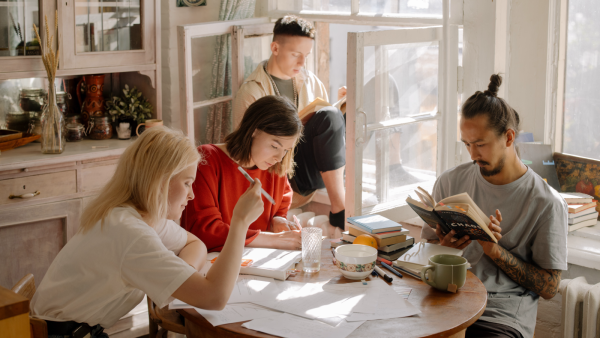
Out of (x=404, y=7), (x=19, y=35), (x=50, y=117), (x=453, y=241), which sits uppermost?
(x=404, y=7)

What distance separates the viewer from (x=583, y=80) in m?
2.65

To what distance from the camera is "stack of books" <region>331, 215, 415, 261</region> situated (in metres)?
1.86

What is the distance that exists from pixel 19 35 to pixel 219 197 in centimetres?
135

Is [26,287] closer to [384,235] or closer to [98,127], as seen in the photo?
[384,235]

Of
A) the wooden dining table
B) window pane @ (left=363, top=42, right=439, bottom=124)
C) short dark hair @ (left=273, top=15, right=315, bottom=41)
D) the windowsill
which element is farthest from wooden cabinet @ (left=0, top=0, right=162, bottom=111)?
the windowsill

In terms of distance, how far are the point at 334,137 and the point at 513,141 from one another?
1047 mm

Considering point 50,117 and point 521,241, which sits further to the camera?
point 50,117

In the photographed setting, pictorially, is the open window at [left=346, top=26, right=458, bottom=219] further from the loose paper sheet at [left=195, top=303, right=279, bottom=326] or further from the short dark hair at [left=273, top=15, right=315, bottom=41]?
the loose paper sheet at [left=195, top=303, right=279, bottom=326]

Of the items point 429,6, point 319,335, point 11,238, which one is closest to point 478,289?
point 319,335

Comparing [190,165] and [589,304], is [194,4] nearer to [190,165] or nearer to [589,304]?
[190,165]

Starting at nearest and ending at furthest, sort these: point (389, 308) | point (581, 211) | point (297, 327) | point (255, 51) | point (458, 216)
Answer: point (297, 327), point (389, 308), point (458, 216), point (581, 211), point (255, 51)

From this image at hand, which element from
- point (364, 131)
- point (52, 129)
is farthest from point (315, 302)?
point (52, 129)

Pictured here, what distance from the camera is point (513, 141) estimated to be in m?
1.96

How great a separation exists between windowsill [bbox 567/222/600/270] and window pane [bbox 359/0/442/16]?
4.20ft
